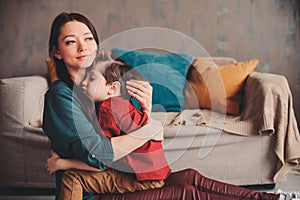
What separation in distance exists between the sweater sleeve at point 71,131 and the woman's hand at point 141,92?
0.14 m

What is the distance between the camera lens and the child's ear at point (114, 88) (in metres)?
1.37

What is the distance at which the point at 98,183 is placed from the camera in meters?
1.45

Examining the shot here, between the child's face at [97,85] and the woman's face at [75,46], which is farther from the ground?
the woman's face at [75,46]

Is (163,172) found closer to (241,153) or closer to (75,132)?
(75,132)

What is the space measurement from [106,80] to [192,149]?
1201 mm

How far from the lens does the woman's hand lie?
137 centimetres

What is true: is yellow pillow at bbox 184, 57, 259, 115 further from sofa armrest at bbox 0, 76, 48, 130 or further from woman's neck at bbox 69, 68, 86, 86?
woman's neck at bbox 69, 68, 86, 86

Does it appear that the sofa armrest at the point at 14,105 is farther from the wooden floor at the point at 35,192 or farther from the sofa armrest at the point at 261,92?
the sofa armrest at the point at 261,92

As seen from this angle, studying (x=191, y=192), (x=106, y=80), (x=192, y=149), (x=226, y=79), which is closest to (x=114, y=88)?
(x=106, y=80)

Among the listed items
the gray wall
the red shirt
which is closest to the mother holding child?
the red shirt

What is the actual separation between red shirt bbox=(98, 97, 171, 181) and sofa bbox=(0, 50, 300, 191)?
1013 mm

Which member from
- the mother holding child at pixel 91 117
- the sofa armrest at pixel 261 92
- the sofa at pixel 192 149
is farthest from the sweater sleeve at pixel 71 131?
the sofa armrest at pixel 261 92

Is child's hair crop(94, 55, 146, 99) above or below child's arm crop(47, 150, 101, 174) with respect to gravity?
above

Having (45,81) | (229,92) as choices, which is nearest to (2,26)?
(45,81)
